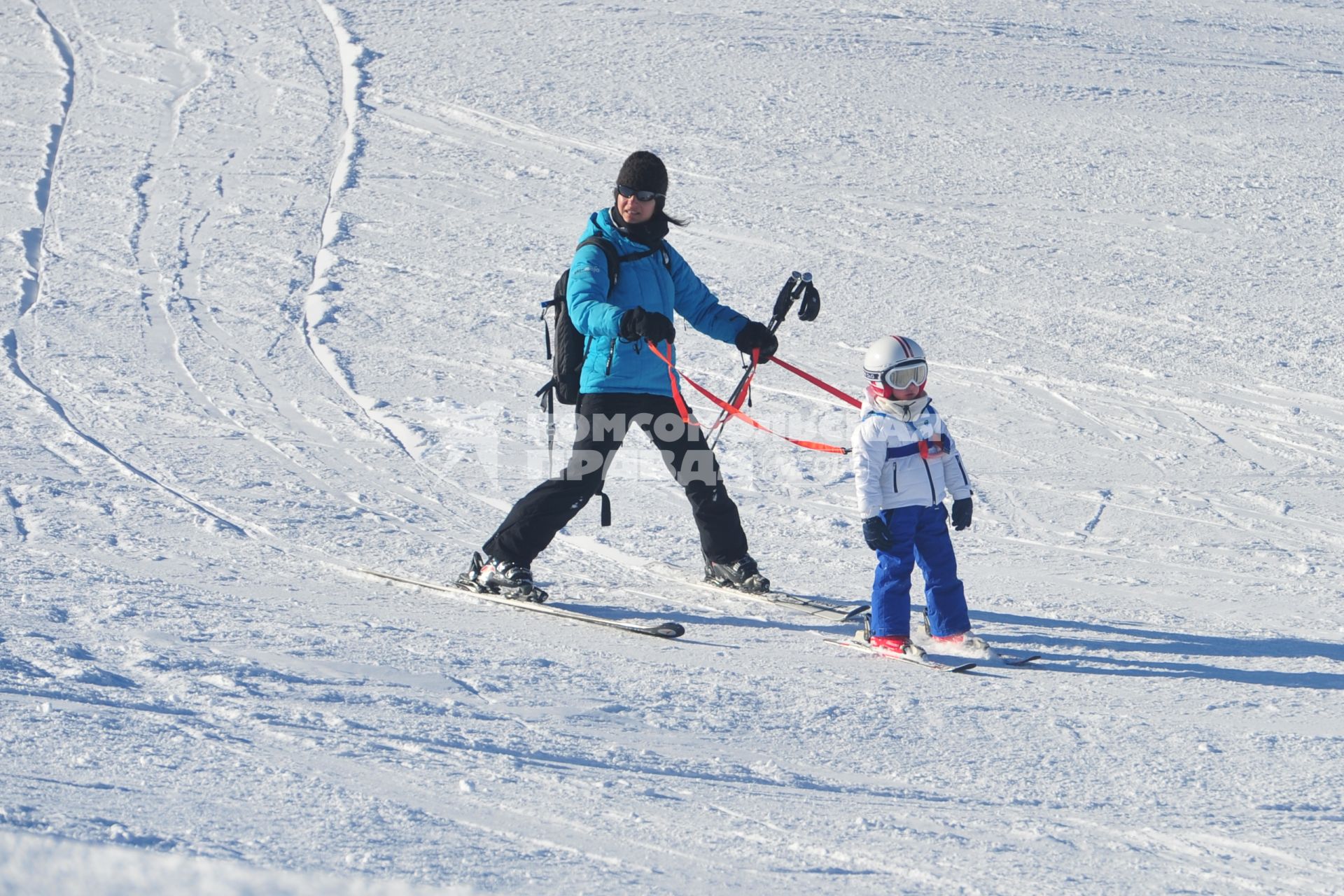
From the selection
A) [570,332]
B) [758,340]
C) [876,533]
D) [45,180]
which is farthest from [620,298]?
[45,180]

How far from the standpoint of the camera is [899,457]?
186 inches

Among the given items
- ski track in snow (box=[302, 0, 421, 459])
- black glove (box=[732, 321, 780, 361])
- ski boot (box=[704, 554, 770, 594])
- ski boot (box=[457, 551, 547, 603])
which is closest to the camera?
black glove (box=[732, 321, 780, 361])

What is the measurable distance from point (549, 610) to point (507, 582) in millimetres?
221

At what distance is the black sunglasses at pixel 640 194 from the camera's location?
197 inches

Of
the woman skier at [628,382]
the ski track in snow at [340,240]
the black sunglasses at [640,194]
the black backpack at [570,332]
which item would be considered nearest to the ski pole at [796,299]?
the woman skier at [628,382]

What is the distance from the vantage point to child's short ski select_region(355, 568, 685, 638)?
5000mm

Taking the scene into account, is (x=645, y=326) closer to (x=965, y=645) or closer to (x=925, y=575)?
(x=925, y=575)

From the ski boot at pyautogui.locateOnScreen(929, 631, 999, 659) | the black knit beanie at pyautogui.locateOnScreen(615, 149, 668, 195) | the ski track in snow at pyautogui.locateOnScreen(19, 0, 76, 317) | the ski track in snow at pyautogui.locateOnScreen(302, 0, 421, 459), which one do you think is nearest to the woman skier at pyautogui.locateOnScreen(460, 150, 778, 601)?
the black knit beanie at pyautogui.locateOnScreen(615, 149, 668, 195)

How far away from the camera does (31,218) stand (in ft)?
36.2

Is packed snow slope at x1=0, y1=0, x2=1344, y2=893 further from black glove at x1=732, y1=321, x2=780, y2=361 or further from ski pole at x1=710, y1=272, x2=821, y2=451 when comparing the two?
ski pole at x1=710, y1=272, x2=821, y2=451

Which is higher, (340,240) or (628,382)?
(340,240)

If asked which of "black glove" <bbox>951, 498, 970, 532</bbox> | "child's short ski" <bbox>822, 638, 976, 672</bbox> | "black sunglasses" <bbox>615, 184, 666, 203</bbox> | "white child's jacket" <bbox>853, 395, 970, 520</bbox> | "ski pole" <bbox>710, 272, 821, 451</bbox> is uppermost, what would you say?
"black sunglasses" <bbox>615, 184, 666, 203</bbox>

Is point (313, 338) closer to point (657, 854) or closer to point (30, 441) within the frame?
point (30, 441)

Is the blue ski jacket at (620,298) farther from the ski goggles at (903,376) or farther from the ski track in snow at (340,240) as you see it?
the ski track in snow at (340,240)
